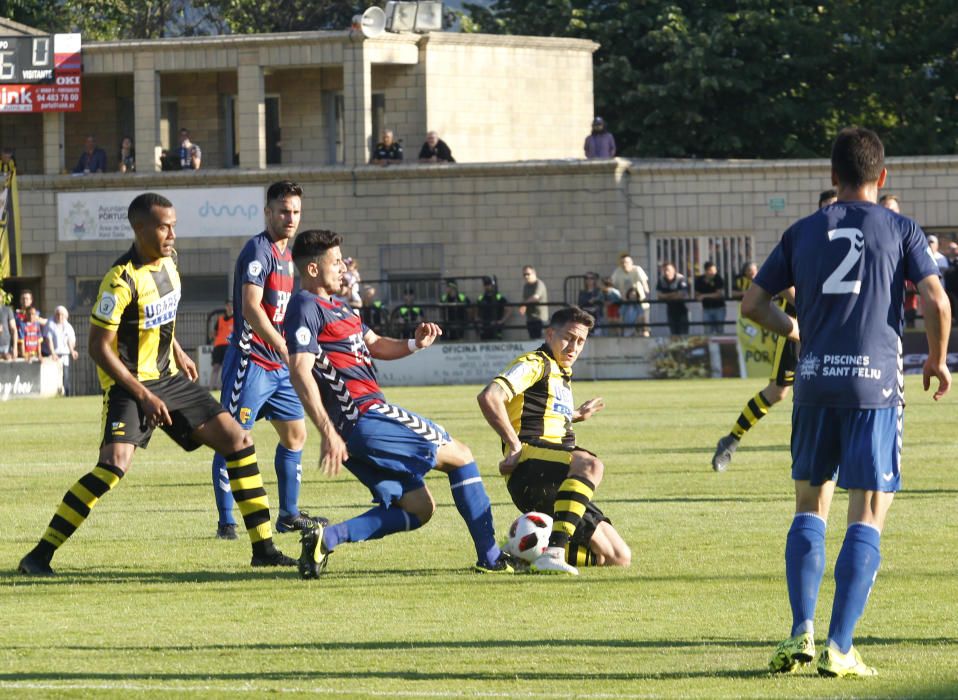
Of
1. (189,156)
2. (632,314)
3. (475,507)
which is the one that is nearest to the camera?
(475,507)

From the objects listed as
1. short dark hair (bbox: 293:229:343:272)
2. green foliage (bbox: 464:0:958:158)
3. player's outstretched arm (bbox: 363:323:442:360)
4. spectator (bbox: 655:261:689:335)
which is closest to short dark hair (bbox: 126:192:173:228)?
short dark hair (bbox: 293:229:343:272)

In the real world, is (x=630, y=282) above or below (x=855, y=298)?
below

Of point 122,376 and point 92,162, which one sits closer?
point 122,376

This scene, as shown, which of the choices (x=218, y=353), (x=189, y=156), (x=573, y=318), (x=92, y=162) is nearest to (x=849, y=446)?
(x=573, y=318)

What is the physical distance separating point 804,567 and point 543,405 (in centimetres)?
352

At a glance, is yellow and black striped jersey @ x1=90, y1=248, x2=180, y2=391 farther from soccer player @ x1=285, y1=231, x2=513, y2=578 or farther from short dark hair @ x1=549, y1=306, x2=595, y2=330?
short dark hair @ x1=549, y1=306, x2=595, y2=330

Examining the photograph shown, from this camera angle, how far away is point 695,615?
7891 mm

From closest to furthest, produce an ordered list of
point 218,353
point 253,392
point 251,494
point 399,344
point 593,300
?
point 251,494
point 399,344
point 253,392
point 218,353
point 593,300

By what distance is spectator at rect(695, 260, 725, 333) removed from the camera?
34.0 m

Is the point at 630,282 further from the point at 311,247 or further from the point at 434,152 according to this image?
the point at 311,247

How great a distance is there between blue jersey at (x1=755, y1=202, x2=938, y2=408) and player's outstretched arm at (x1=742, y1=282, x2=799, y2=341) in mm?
219

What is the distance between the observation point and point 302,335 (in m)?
8.95

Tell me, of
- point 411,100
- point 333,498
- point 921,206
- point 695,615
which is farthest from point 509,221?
point 695,615

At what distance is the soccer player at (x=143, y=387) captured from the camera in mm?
9234
